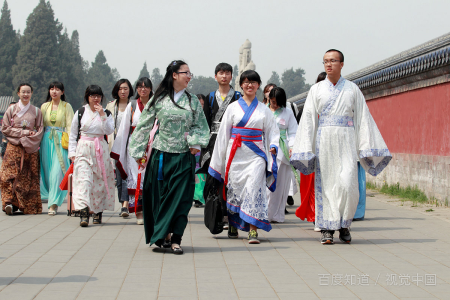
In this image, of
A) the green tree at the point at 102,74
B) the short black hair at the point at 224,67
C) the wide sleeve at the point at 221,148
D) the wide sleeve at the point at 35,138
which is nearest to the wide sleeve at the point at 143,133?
the wide sleeve at the point at 221,148

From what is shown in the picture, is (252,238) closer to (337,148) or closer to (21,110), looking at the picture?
(337,148)

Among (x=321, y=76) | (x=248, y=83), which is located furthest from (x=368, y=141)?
(x=321, y=76)

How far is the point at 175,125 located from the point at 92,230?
2.17 meters

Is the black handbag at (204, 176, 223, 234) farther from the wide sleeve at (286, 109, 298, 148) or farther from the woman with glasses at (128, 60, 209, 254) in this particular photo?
the wide sleeve at (286, 109, 298, 148)

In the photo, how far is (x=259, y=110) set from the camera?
6.45m

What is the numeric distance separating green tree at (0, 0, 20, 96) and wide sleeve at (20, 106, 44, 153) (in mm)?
56375

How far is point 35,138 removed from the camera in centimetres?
896

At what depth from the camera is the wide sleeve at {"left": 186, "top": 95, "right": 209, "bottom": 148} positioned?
5734 millimetres

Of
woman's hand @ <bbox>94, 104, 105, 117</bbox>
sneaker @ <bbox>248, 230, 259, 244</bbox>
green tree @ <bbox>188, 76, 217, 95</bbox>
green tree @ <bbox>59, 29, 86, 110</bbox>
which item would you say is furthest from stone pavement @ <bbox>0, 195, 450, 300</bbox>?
green tree @ <bbox>188, 76, 217, 95</bbox>

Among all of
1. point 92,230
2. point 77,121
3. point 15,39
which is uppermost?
point 15,39

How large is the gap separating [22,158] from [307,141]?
4780mm

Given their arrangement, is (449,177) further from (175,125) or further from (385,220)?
(175,125)

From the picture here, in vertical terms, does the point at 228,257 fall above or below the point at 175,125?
below

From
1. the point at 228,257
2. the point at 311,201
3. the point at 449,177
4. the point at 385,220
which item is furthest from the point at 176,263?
the point at 449,177
